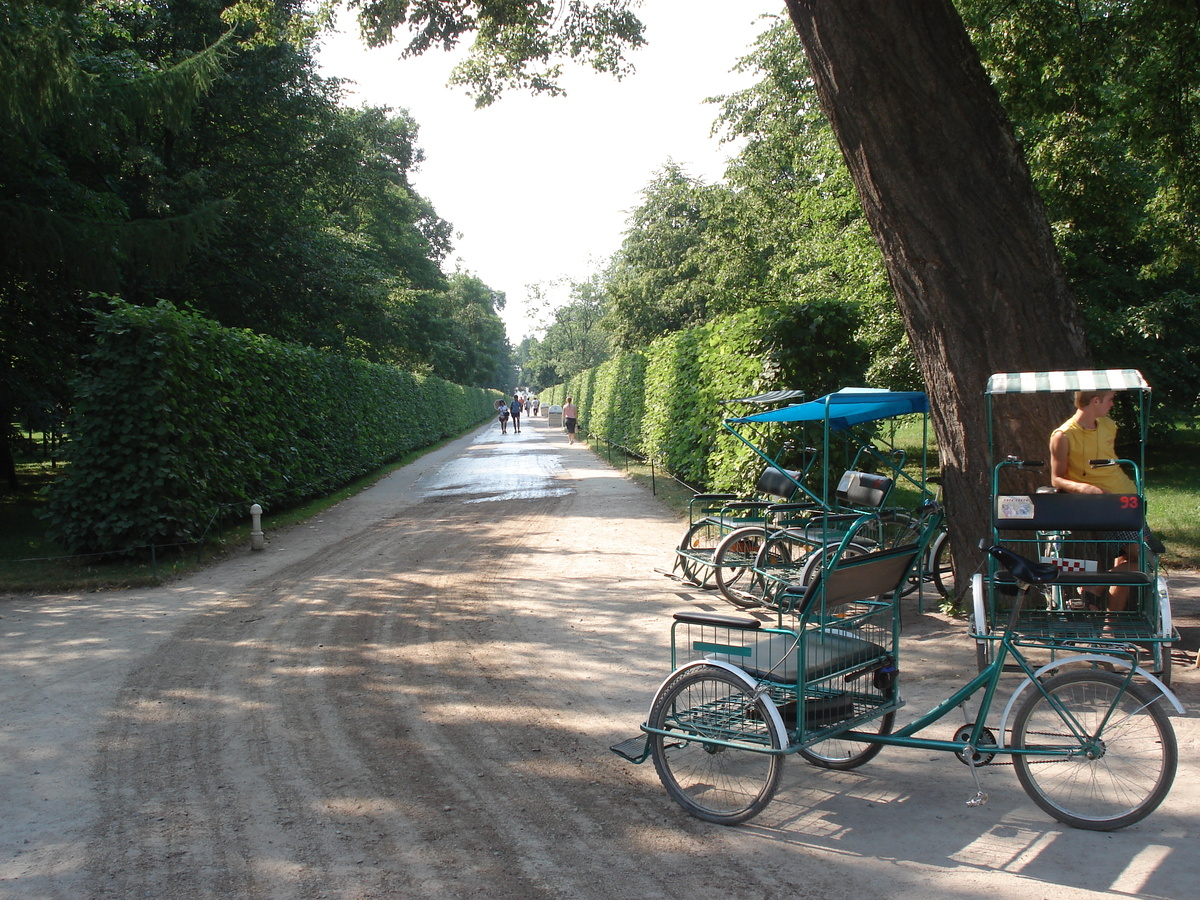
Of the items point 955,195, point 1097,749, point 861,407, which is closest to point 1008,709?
point 1097,749

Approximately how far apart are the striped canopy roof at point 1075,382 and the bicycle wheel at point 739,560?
340 cm

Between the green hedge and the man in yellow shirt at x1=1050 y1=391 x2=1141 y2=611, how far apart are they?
9.42 meters

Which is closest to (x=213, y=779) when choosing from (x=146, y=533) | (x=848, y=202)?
(x=146, y=533)

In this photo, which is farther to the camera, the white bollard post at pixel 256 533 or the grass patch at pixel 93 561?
the white bollard post at pixel 256 533

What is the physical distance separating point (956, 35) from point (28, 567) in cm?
1143

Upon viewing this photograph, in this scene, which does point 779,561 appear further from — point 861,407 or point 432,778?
point 432,778

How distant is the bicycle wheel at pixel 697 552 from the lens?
8586 millimetres

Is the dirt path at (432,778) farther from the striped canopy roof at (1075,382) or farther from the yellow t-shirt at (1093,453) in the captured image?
the striped canopy roof at (1075,382)

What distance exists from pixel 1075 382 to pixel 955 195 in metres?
2.52

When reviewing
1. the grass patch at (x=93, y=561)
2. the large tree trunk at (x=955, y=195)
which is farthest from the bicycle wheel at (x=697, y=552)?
the grass patch at (x=93, y=561)

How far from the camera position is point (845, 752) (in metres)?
4.57

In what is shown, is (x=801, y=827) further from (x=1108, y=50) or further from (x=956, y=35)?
(x=1108, y=50)

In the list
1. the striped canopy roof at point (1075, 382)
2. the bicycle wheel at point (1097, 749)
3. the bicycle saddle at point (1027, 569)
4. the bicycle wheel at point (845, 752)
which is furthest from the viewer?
the striped canopy roof at point (1075, 382)

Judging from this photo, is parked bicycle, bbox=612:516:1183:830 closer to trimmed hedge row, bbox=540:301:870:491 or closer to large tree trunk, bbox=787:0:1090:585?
large tree trunk, bbox=787:0:1090:585
